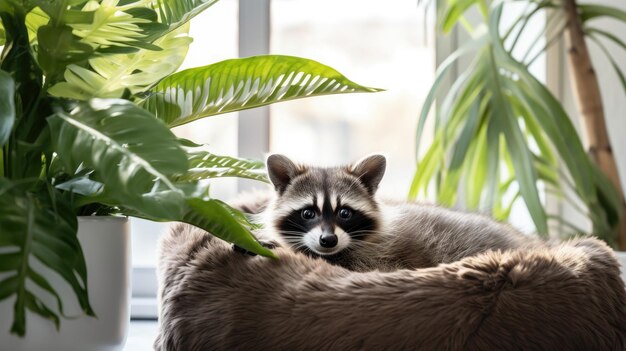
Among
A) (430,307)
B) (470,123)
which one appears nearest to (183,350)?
(430,307)

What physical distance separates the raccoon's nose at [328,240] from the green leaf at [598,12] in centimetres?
102

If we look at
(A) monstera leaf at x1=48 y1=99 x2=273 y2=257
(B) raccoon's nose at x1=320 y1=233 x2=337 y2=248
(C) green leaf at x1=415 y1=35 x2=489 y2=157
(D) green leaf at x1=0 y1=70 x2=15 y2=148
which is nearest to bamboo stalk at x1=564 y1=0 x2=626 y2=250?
(C) green leaf at x1=415 y1=35 x2=489 y2=157

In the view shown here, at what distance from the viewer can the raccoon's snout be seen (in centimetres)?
140

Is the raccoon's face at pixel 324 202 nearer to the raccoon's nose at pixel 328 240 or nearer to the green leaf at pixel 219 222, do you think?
the raccoon's nose at pixel 328 240

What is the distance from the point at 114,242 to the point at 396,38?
2.08 m

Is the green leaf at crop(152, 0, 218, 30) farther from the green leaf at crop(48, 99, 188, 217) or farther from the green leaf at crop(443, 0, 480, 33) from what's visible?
the green leaf at crop(443, 0, 480, 33)

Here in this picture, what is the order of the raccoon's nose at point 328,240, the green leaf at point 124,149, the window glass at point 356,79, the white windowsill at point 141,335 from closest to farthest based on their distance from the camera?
the green leaf at point 124,149 → the raccoon's nose at point 328,240 → the white windowsill at point 141,335 → the window glass at point 356,79

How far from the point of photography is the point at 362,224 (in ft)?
5.03

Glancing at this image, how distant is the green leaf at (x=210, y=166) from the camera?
4.25ft

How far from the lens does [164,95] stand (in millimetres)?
1324

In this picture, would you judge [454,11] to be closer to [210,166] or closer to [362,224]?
[362,224]

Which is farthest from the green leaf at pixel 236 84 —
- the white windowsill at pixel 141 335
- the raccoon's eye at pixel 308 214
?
the white windowsill at pixel 141 335

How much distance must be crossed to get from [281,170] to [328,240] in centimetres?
22

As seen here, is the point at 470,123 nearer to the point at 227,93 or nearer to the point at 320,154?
the point at 227,93
